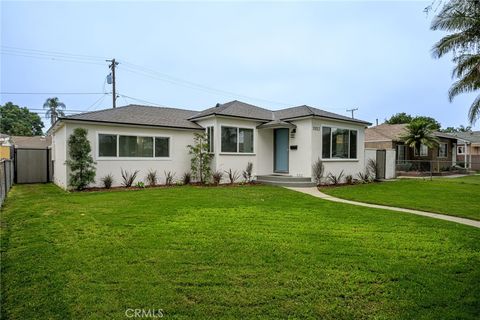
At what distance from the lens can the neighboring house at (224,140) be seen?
12953 mm

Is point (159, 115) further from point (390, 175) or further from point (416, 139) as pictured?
point (416, 139)

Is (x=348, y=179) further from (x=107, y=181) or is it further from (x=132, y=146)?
(x=107, y=181)

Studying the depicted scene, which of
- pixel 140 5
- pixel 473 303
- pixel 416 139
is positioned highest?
pixel 140 5

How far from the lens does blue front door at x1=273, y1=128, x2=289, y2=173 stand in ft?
51.5

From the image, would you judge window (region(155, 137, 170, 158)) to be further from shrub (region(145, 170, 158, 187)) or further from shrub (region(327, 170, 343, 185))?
shrub (region(327, 170, 343, 185))

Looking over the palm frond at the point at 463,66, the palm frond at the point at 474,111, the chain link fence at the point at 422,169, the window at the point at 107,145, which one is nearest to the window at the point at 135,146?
the window at the point at 107,145

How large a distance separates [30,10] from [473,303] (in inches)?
612

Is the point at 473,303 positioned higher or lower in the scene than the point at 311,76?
lower

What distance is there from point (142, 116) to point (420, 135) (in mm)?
22404

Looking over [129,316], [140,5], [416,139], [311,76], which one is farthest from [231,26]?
[416,139]

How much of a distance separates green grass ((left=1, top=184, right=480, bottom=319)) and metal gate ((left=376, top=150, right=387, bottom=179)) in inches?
457

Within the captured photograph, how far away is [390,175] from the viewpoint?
738 inches

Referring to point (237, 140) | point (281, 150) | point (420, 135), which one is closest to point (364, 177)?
point (281, 150)

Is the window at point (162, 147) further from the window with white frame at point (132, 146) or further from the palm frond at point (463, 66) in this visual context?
the palm frond at point (463, 66)
